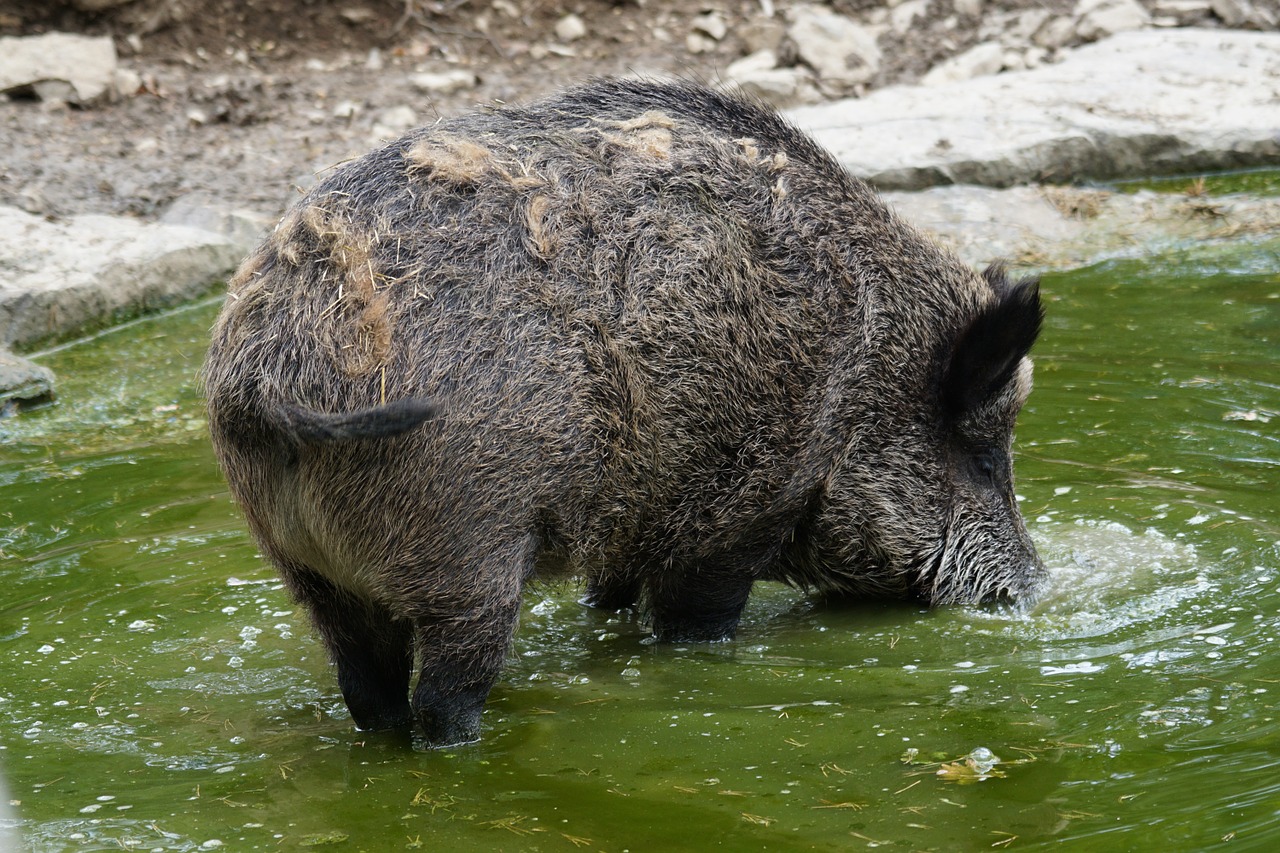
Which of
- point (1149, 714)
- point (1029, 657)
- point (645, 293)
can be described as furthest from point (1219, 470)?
point (645, 293)

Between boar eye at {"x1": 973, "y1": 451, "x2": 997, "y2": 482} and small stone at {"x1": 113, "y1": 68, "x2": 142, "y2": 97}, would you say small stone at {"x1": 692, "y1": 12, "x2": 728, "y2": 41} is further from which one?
boar eye at {"x1": 973, "y1": 451, "x2": 997, "y2": 482}

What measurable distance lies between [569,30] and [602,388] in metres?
11.7

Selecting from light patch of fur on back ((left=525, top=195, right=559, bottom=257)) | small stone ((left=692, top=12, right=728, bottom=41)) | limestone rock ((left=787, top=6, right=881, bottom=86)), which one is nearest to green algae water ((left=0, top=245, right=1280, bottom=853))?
light patch of fur on back ((left=525, top=195, right=559, bottom=257))

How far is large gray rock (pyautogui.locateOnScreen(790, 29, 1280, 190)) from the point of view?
11.3 meters

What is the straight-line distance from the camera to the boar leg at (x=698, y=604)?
17.7 ft

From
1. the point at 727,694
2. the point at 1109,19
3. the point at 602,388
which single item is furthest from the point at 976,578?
the point at 1109,19

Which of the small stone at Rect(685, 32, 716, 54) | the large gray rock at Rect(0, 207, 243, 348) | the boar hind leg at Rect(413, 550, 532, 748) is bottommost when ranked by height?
the boar hind leg at Rect(413, 550, 532, 748)

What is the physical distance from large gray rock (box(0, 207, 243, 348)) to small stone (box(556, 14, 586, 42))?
20.5 feet

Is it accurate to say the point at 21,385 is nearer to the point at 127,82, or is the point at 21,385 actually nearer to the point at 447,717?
the point at 447,717

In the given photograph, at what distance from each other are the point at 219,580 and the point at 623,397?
2451 millimetres

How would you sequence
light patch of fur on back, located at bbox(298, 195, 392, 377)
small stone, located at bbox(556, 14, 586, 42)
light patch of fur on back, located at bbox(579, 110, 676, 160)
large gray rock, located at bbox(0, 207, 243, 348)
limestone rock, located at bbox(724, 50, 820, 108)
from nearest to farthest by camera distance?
light patch of fur on back, located at bbox(298, 195, 392, 377) < light patch of fur on back, located at bbox(579, 110, 676, 160) < large gray rock, located at bbox(0, 207, 243, 348) < limestone rock, located at bbox(724, 50, 820, 108) < small stone, located at bbox(556, 14, 586, 42)

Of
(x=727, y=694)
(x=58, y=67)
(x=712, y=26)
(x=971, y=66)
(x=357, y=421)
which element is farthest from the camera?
(x=712, y=26)

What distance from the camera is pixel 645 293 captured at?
4.80m

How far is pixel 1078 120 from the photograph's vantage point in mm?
11867
